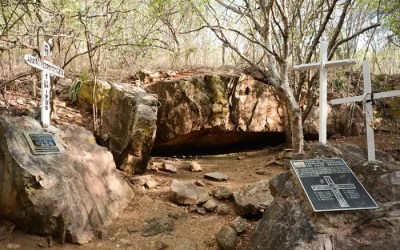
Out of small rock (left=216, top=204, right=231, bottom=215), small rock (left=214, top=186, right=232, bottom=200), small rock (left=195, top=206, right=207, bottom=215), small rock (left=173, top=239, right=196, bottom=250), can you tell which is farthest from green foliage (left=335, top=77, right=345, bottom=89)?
small rock (left=173, top=239, right=196, bottom=250)

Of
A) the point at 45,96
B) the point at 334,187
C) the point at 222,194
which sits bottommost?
the point at 222,194

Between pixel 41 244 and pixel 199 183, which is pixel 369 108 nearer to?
pixel 199 183

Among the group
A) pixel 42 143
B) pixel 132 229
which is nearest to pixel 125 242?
pixel 132 229

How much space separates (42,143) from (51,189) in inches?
28.5

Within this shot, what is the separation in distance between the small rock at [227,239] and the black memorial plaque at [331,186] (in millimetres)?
1134

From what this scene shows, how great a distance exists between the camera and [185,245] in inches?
147

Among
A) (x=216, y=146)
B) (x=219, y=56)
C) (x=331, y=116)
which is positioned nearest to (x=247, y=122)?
(x=216, y=146)

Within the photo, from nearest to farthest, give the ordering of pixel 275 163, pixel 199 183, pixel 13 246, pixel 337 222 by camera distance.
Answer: pixel 337 222 < pixel 13 246 < pixel 199 183 < pixel 275 163

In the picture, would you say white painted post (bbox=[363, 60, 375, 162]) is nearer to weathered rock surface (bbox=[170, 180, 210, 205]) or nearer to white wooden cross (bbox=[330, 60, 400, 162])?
white wooden cross (bbox=[330, 60, 400, 162])

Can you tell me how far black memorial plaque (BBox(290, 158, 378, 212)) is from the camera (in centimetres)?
276

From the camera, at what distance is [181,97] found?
7.32 m

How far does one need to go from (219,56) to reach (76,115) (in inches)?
260

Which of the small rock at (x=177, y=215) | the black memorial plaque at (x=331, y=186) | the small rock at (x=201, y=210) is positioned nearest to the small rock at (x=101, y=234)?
the small rock at (x=177, y=215)

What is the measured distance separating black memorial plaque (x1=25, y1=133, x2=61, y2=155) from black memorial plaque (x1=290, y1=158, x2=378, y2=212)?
3.04 metres
